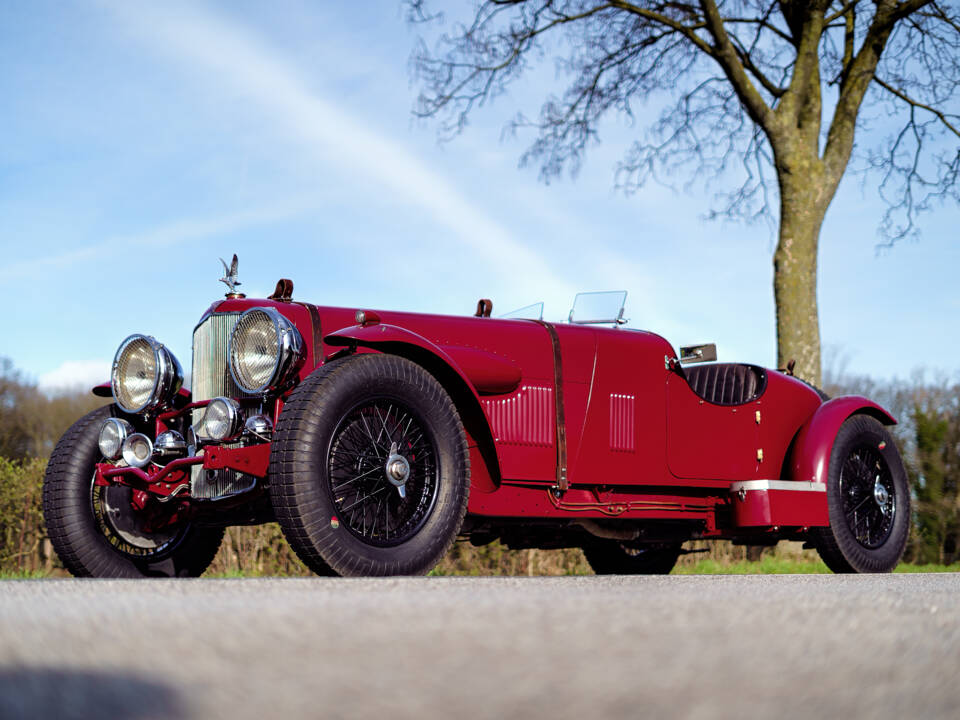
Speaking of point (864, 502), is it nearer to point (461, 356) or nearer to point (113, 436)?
point (461, 356)

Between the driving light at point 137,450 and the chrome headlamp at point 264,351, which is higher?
the chrome headlamp at point 264,351

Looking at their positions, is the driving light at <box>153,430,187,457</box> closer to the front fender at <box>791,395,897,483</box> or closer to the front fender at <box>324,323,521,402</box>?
the front fender at <box>324,323,521,402</box>

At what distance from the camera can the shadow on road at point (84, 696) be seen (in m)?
1.33

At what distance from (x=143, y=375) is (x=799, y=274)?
22.8 feet

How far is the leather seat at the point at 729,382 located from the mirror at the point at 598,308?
27.3 inches

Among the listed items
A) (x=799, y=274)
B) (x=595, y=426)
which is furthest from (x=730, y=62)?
(x=595, y=426)

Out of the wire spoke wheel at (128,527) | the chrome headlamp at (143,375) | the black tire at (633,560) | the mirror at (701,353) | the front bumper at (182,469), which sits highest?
the mirror at (701,353)

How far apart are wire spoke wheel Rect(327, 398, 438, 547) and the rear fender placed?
0.28 m

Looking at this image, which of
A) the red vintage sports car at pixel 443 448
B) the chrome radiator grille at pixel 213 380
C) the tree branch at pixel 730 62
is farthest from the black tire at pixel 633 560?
the tree branch at pixel 730 62

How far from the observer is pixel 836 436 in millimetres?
5793

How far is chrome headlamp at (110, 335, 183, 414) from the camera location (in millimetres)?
4715

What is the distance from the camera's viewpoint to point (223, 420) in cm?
410

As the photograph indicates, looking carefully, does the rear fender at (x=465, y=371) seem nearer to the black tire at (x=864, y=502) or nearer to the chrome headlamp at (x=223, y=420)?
the chrome headlamp at (x=223, y=420)

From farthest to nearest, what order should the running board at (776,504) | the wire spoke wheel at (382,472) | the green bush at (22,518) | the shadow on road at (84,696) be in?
the green bush at (22,518), the running board at (776,504), the wire spoke wheel at (382,472), the shadow on road at (84,696)
